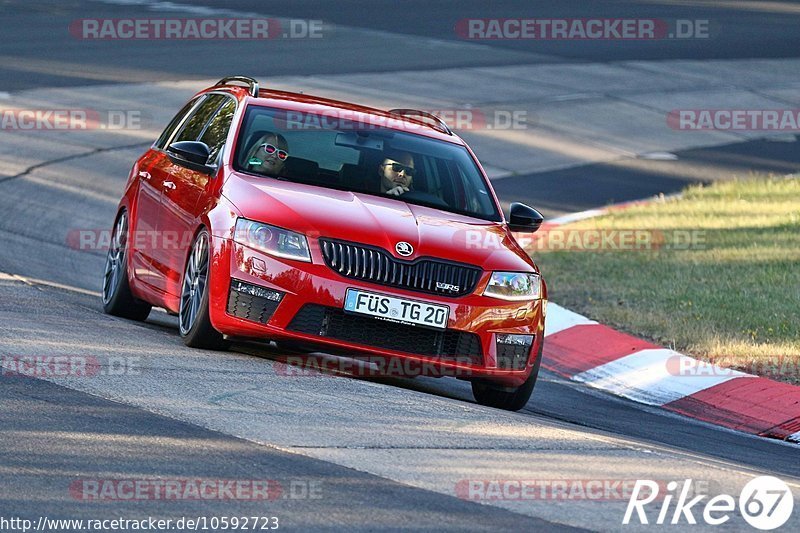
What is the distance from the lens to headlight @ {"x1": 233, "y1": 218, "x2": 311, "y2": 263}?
8.38 meters

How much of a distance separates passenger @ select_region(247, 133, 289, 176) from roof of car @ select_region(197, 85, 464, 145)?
1.52 feet

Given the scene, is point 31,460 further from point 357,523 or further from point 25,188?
point 25,188

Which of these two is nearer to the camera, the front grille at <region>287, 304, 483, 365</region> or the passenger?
the front grille at <region>287, 304, 483, 365</region>

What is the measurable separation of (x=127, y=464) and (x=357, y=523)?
1080mm

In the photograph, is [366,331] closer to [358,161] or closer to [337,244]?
[337,244]

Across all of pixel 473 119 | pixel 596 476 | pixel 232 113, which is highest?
pixel 232 113

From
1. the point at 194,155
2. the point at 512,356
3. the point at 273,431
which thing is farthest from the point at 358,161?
the point at 273,431

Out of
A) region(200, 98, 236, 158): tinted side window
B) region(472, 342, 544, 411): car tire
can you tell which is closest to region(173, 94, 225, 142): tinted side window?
region(200, 98, 236, 158): tinted side window

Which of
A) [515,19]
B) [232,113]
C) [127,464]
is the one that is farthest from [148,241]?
[515,19]

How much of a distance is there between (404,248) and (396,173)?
1240 mm

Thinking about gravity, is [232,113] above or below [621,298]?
above

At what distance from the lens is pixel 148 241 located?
10.0m

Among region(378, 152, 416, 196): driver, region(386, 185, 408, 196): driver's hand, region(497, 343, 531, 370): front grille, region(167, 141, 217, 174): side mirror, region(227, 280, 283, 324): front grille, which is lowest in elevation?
region(497, 343, 531, 370): front grille

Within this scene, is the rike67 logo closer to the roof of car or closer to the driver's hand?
the driver's hand
